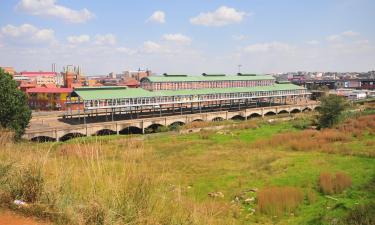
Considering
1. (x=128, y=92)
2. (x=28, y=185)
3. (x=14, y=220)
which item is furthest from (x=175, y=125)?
(x=14, y=220)

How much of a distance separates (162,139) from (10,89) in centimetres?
1631

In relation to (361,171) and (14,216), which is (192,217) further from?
(361,171)

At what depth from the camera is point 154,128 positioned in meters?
50.9

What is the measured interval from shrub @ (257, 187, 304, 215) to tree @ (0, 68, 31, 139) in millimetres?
24070

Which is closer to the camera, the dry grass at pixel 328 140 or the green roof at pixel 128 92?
the dry grass at pixel 328 140

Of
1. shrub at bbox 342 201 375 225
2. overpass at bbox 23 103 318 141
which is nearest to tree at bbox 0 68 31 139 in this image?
overpass at bbox 23 103 318 141

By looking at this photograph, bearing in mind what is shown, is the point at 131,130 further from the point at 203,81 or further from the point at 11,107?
the point at 203,81

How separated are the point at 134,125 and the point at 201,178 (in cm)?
2548

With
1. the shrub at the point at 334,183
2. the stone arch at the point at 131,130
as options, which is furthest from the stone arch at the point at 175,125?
the shrub at the point at 334,183

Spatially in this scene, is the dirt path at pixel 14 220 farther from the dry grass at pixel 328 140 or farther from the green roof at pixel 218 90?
the green roof at pixel 218 90

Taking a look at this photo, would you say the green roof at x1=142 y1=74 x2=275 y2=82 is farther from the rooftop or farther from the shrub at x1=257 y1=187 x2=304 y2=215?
the shrub at x1=257 y1=187 x2=304 y2=215

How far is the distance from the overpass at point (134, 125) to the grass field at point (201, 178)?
19.7 feet

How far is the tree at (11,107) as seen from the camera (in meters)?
33.0

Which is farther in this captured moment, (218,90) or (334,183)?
(218,90)
